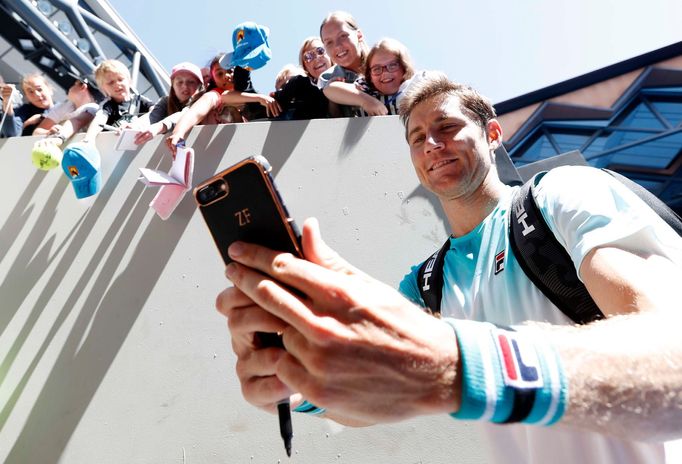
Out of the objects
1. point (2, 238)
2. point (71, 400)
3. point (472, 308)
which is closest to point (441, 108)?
point (472, 308)

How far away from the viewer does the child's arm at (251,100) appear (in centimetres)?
321

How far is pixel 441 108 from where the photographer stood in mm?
1659

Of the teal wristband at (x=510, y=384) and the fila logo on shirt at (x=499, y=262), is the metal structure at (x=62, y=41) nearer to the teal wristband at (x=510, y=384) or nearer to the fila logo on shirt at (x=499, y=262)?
the fila logo on shirt at (x=499, y=262)

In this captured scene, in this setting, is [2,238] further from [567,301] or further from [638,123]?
[638,123]

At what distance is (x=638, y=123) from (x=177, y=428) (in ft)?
34.9

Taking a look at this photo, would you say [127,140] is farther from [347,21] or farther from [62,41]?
[62,41]

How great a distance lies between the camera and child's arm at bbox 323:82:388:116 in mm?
2803

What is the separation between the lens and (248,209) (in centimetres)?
78

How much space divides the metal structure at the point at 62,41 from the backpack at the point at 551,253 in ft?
37.2

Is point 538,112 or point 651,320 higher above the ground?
point 651,320

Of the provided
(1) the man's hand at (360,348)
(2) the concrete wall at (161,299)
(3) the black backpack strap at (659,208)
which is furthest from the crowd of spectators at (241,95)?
(1) the man's hand at (360,348)

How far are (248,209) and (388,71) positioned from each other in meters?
2.39

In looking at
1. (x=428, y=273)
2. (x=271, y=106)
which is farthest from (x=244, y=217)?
(x=271, y=106)

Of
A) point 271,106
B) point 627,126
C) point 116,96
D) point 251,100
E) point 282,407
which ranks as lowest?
point 627,126
